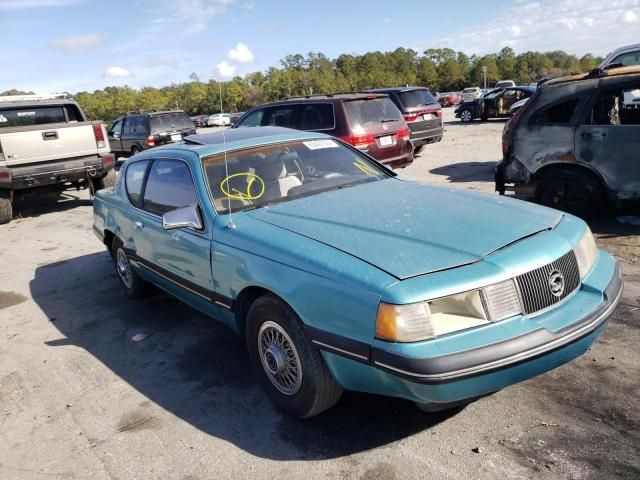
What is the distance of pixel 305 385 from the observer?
2.86 m

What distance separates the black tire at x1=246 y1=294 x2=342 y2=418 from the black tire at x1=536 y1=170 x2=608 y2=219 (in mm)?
4775

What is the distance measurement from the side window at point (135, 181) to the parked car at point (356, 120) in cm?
447

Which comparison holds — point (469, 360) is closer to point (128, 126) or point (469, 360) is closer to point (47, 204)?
point (47, 204)

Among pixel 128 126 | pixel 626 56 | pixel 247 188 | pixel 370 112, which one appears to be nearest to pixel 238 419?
pixel 247 188

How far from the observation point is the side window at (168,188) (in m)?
3.87

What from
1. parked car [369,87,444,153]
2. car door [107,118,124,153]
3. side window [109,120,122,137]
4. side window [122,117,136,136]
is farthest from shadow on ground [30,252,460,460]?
side window [109,120,122,137]

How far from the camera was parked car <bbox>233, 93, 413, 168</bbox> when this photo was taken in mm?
8992

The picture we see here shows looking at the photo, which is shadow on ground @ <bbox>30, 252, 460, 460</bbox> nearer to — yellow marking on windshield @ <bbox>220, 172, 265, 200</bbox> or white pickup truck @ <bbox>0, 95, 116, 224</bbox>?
yellow marking on windshield @ <bbox>220, 172, 265, 200</bbox>

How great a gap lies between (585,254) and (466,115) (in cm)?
2450

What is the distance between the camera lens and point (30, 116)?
1016cm

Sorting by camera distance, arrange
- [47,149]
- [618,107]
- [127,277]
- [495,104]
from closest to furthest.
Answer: [127,277] → [618,107] → [47,149] → [495,104]

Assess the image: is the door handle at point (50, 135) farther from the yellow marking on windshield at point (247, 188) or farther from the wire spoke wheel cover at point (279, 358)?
the wire spoke wheel cover at point (279, 358)

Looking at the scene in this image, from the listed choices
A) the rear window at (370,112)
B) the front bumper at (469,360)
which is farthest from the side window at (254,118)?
the front bumper at (469,360)

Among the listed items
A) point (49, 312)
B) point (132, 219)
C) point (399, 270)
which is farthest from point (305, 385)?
point (49, 312)
